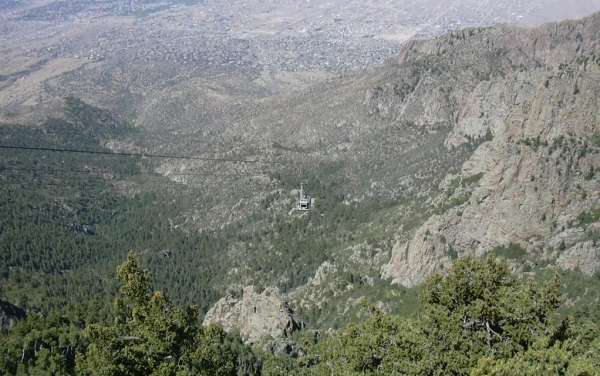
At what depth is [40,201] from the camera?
641 ft

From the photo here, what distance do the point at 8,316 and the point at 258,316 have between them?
4012 cm

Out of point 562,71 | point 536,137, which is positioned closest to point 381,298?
point 536,137

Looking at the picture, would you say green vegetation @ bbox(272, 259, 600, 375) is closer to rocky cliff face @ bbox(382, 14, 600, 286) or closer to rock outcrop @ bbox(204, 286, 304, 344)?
rocky cliff face @ bbox(382, 14, 600, 286)

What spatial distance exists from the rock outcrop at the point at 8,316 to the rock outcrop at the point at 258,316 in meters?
31.1

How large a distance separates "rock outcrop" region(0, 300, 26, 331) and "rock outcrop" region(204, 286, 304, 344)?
31053 millimetres

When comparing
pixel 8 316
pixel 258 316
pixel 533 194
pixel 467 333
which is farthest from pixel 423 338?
pixel 8 316

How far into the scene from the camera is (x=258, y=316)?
367 feet

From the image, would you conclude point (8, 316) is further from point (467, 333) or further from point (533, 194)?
point (533, 194)

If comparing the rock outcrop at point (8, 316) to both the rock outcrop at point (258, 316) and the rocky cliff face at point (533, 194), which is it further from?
the rocky cliff face at point (533, 194)

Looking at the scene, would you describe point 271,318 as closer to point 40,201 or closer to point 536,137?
point 536,137

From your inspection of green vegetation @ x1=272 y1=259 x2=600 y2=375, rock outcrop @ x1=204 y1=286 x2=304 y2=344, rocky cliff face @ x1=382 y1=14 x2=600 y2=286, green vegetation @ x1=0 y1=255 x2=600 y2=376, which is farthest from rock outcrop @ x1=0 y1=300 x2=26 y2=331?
green vegetation @ x1=272 y1=259 x2=600 y2=375

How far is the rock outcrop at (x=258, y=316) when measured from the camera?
354 ft

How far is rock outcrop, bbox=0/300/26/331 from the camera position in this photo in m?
98.4

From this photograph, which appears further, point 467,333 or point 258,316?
point 258,316
